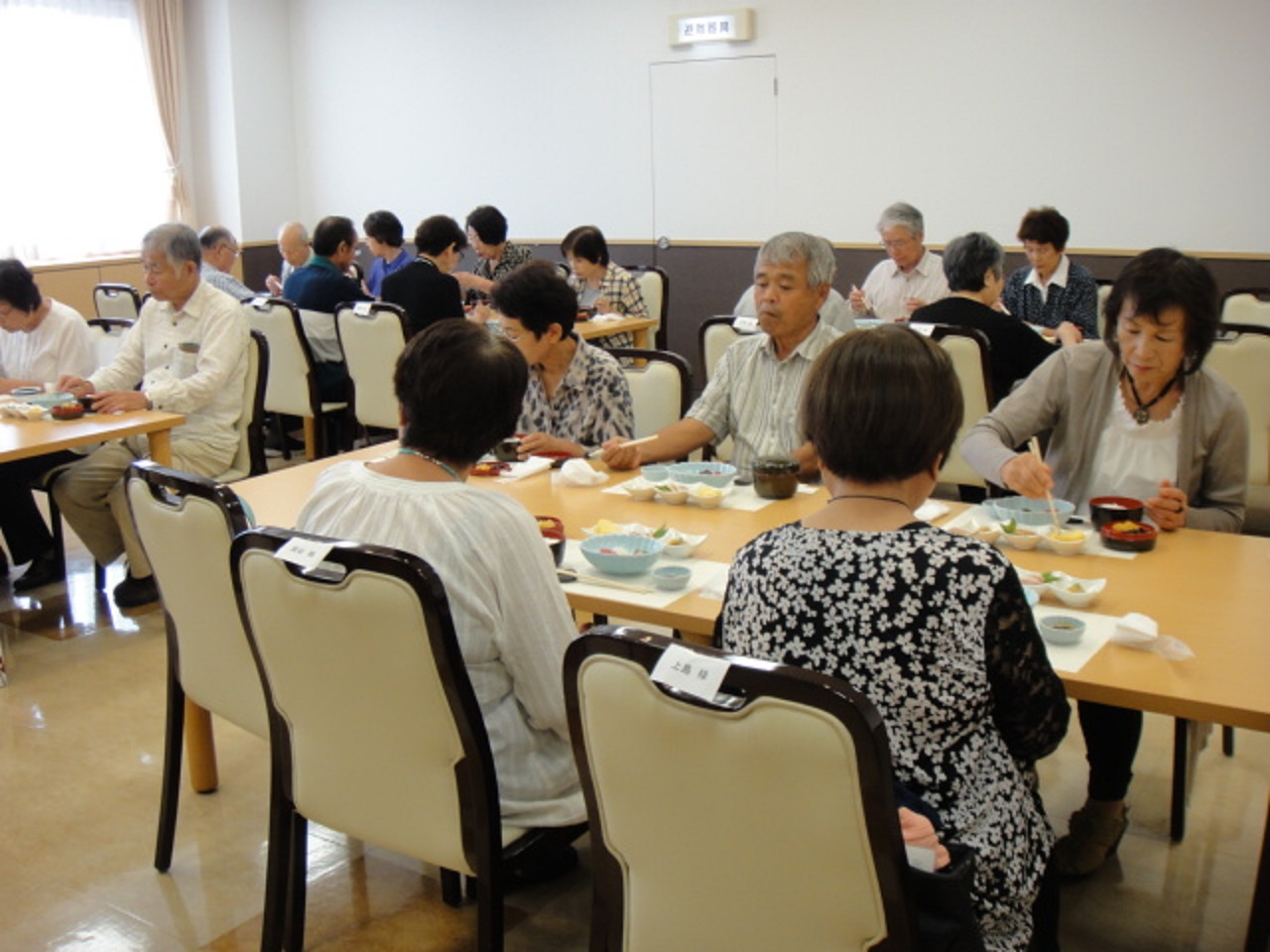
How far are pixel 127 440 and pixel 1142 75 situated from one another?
532 cm

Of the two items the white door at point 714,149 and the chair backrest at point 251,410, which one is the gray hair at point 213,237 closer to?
the chair backrest at point 251,410

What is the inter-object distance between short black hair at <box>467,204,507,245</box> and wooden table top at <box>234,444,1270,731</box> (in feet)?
12.7

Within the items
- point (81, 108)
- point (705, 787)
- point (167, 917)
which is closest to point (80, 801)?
point (167, 917)

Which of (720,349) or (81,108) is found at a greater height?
(81,108)

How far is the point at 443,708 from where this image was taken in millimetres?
1857

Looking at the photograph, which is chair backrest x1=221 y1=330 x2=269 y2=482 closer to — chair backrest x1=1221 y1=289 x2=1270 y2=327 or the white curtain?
chair backrest x1=1221 y1=289 x2=1270 y2=327

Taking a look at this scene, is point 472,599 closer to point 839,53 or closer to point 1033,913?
point 1033,913

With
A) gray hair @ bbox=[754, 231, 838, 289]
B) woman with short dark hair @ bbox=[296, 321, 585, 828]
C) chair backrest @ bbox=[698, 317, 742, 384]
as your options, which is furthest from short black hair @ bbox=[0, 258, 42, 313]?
woman with short dark hair @ bbox=[296, 321, 585, 828]

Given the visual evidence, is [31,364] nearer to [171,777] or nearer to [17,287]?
[17,287]

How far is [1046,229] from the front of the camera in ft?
18.0

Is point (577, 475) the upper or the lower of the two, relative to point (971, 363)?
lower

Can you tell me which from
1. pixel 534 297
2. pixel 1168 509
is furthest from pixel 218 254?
pixel 1168 509

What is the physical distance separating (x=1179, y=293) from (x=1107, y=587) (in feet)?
2.43

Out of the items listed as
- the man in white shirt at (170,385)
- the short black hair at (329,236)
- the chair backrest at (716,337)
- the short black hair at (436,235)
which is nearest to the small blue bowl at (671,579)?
the chair backrest at (716,337)
